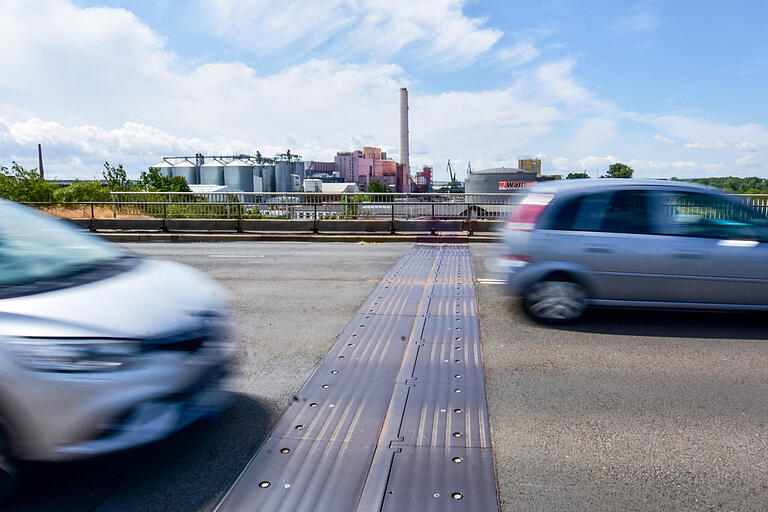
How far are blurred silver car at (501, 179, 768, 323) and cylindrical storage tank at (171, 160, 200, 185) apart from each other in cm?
11902

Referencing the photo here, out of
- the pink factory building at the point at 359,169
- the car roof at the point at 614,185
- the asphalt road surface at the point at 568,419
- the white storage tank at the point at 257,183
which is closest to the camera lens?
the asphalt road surface at the point at 568,419

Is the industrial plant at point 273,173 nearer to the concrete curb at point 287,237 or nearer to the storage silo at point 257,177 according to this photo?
the storage silo at point 257,177

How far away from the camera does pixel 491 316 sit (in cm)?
702

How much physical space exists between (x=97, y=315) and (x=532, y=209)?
5100mm

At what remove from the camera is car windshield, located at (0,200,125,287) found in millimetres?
3329

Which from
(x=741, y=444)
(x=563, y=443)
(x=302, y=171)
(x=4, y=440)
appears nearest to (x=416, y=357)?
(x=563, y=443)

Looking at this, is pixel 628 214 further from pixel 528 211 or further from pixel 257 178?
pixel 257 178

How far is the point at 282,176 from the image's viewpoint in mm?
123625

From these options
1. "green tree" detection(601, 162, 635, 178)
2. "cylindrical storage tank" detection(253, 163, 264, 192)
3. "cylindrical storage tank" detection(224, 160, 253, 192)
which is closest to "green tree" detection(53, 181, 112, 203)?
"green tree" detection(601, 162, 635, 178)

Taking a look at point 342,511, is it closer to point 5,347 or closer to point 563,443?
point 563,443

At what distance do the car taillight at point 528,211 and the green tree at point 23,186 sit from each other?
25.9 metres

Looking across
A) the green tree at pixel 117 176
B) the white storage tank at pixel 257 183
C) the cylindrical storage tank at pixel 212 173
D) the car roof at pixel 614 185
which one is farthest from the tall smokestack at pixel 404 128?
the car roof at pixel 614 185

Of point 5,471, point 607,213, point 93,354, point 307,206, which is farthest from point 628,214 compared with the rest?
point 307,206

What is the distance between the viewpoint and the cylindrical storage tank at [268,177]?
383 ft
